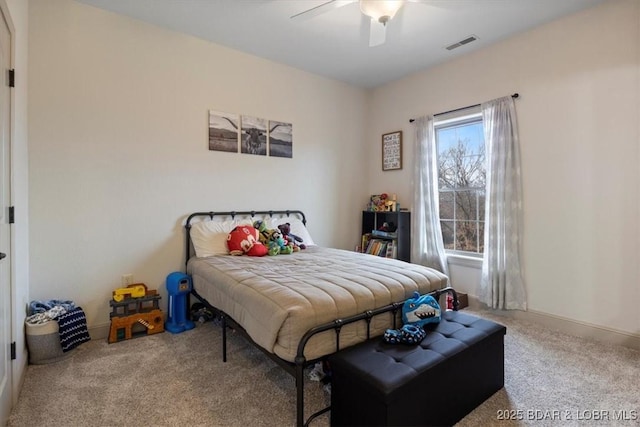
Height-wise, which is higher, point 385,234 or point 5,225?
point 5,225

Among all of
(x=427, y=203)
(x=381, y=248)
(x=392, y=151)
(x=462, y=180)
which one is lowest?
(x=381, y=248)

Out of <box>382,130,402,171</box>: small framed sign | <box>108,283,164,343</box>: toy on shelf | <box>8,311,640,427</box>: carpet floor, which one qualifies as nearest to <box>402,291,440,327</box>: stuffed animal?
<box>8,311,640,427</box>: carpet floor

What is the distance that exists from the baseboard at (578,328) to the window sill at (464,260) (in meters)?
0.52

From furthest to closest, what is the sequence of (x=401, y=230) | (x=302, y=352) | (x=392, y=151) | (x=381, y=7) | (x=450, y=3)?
(x=392, y=151)
(x=401, y=230)
(x=450, y=3)
(x=381, y=7)
(x=302, y=352)

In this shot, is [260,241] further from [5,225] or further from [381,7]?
[381,7]

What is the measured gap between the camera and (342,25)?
2986 mm

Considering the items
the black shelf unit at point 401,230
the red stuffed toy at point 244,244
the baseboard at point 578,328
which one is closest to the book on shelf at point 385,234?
the black shelf unit at point 401,230

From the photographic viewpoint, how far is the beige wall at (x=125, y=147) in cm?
254

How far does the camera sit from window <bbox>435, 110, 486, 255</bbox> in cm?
360

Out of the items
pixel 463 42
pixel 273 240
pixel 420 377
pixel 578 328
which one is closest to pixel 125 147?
pixel 273 240

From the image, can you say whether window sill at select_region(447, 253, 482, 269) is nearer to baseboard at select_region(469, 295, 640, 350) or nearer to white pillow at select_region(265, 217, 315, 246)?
baseboard at select_region(469, 295, 640, 350)

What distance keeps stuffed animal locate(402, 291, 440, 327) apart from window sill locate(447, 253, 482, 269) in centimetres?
185

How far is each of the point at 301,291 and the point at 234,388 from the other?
78 centimetres

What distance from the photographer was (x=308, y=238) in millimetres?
3744
